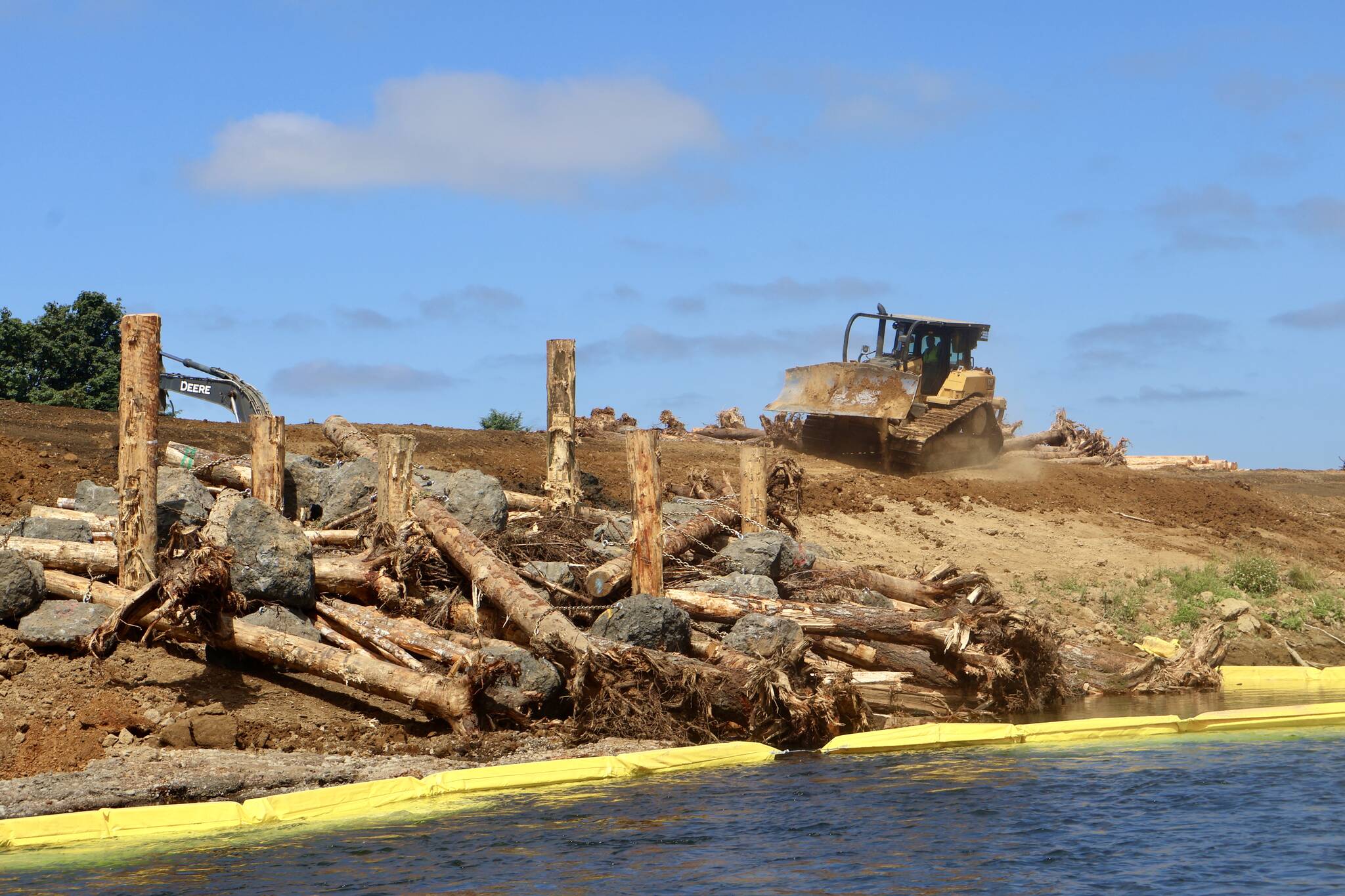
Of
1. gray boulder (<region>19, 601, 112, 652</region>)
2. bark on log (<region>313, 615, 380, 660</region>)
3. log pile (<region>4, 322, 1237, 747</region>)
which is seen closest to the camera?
log pile (<region>4, 322, 1237, 747</region>)

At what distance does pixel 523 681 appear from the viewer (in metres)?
12.3

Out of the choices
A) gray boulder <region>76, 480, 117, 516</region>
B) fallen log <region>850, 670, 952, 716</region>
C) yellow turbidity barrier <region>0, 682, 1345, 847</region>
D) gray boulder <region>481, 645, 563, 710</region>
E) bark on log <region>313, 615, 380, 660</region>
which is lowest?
yellow turbidity barrier <region>0, 682, 1345, 847</region>

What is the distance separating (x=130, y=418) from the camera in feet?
43.0

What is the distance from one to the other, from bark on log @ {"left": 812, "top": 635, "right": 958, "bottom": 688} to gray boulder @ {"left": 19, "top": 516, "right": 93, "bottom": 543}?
25.5 ft

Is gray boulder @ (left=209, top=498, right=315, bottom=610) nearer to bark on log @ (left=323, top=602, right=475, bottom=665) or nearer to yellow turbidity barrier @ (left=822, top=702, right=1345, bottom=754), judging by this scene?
bark on log @ (left=323, top=602, right=475, bottom=665)

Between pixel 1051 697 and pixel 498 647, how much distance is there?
20.6ft

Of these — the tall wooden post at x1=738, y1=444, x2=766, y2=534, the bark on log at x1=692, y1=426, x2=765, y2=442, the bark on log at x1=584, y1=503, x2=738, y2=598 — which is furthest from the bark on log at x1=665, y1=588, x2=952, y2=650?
the bark on log at x1=692, y1=426, x2=765, y2=442

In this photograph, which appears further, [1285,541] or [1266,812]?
[1285,541]

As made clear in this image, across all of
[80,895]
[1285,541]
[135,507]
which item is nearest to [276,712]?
[135,507]

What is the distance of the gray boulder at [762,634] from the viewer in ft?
42.4

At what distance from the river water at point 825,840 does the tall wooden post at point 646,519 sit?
281cm

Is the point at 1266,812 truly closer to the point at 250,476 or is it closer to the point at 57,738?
the point at 57,738

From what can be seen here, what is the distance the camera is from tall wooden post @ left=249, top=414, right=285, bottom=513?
15.5 meters

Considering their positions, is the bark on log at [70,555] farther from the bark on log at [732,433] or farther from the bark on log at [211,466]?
the bark on log at [732,433]
